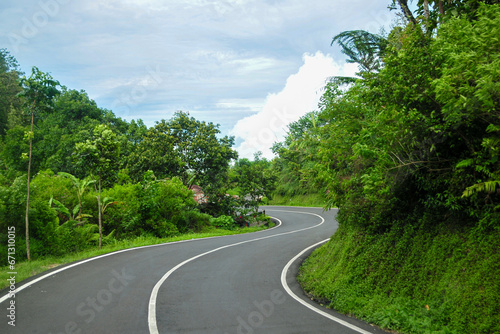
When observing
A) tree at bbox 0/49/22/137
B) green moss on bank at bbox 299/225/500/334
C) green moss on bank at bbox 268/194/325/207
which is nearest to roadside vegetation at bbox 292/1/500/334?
green moss on bank at bbox 299/225/500/334

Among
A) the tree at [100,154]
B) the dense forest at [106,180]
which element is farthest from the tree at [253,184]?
the tree at [100,154]

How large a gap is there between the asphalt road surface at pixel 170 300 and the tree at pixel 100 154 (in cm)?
385

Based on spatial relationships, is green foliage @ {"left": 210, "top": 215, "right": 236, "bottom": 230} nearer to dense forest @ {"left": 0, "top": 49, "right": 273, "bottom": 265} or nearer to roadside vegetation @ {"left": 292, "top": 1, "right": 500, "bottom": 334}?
dense forest @ {"left": 0, "top": 49, "right": 273, "bottom": 265}

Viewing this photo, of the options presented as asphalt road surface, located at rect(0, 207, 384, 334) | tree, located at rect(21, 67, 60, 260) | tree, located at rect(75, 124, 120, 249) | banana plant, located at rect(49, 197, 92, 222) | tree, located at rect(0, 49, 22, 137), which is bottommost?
asphalt road surface, located at rect(0, 207, 384, 334)

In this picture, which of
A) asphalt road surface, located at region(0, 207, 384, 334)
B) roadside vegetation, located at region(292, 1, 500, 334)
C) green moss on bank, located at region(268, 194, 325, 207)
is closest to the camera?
roadside vegetation, located at region(292, 1, 500, 334)

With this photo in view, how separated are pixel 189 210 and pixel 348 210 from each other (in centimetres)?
1724

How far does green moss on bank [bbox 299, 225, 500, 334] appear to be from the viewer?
5.59 meters

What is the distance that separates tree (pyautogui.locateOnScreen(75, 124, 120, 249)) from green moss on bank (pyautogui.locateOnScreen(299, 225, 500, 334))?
9665mm

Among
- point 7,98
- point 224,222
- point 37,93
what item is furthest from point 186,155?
point 7,98

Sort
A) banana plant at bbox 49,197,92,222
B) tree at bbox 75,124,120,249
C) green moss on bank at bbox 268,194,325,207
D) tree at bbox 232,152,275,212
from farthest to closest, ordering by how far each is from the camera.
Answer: green moss on bank at bbox 268,194,325,207 → tree at bbox 232,152,275,212 → banana plant at bbox 49,197,92,222 → tree at bbox 75,124,120,249

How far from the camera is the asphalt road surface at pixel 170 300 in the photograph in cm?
620

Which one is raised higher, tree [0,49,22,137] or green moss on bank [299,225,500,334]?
tree [0,49,22,137]

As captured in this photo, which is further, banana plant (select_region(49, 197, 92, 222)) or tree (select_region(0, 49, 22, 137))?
tree (select_region(0, 49, 22, 137))

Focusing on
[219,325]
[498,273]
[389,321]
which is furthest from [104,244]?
[498,273]
